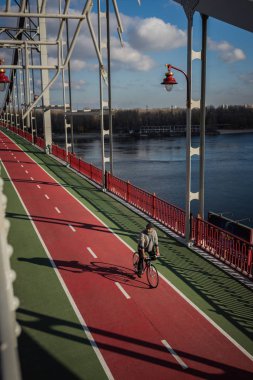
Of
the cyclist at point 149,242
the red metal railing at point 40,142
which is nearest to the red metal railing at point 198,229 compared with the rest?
the cyclist at point 149,242

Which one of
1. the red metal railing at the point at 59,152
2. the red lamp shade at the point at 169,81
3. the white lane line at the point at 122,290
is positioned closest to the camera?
the white lane line at the point at 122,290

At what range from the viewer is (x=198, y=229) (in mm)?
13227

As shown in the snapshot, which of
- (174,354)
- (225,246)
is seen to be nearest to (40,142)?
(225,246)

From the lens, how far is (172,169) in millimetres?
62438

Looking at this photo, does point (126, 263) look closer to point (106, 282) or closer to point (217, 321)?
point (106, 282)

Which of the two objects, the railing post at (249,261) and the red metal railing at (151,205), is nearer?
the railing post at (249,261)

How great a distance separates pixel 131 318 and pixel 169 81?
7453 mm

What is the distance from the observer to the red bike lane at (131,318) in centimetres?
707

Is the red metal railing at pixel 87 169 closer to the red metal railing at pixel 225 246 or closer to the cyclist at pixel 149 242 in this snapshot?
the red metal railing at pixel 225 246

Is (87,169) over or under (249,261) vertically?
over

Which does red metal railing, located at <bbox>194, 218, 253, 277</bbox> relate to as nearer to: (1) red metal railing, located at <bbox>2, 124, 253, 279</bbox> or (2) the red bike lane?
(1) red metal railing, located at <bbox>2, 124, 253, 279</bbox>

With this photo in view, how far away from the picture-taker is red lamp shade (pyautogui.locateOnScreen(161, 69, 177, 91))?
39.2 feet

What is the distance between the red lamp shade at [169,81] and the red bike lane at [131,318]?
19.1ft

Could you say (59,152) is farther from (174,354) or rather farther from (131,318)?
(174,354)
